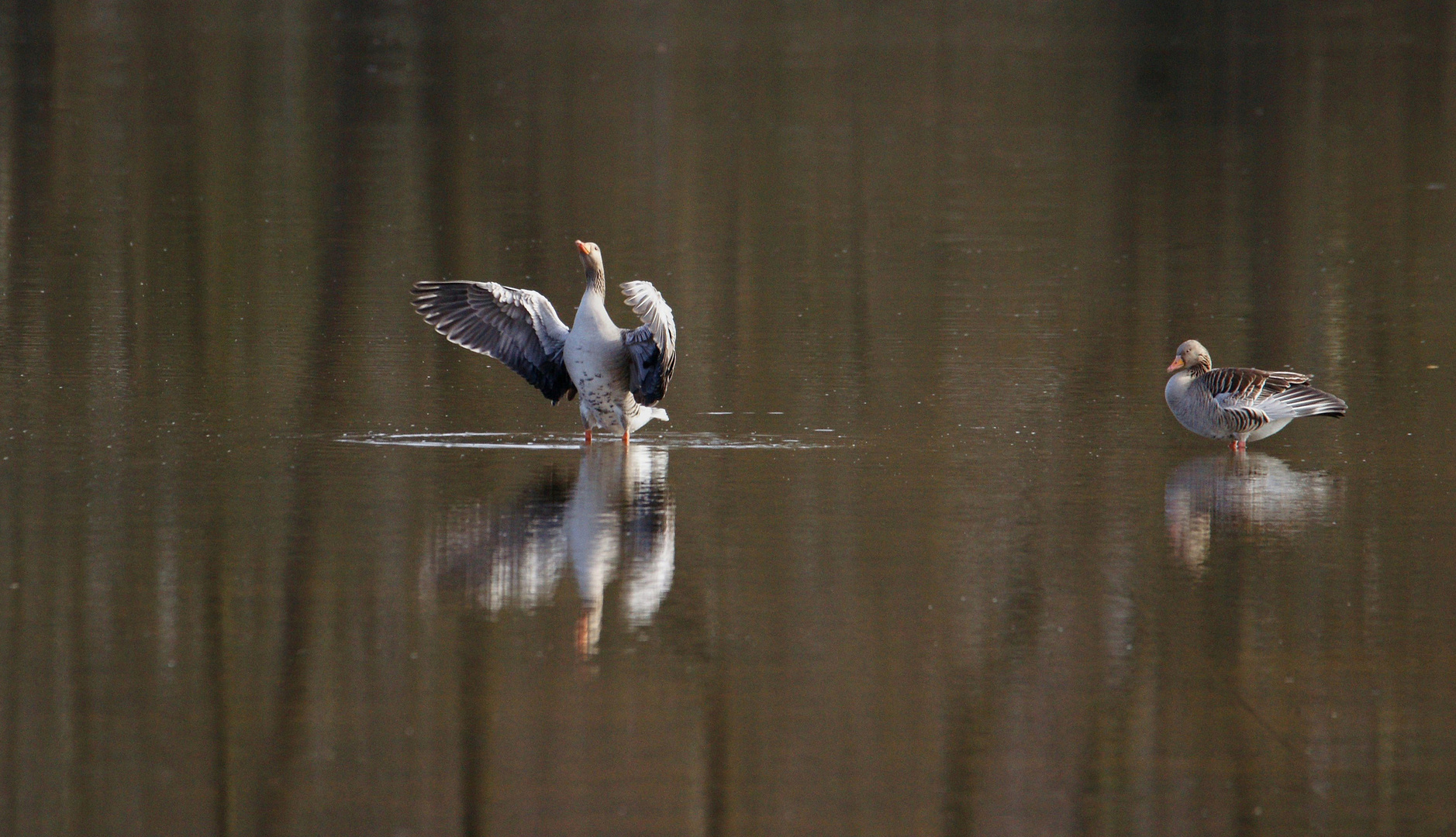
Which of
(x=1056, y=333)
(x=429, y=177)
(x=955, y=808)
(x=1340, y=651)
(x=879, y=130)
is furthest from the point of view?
(x=879, y=130)

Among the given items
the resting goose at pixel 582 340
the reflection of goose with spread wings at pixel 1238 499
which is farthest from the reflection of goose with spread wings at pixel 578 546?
the reflection of goose with spread wings at pixel 1238 499

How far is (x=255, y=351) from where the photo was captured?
44.1 ft

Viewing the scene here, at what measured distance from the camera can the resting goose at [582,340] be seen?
10.9 meters

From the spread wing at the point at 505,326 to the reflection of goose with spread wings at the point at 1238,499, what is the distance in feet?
11.4

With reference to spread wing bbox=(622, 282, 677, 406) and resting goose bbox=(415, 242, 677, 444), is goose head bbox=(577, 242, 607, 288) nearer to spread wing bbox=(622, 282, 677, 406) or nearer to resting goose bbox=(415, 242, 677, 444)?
resting goose bbox=(415, 242, 677, 444)

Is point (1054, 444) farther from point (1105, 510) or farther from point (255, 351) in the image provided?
point (255, 351)

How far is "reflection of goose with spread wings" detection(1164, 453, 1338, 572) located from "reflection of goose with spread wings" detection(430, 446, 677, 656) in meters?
2.24

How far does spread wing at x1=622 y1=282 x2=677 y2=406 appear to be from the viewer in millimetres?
10703

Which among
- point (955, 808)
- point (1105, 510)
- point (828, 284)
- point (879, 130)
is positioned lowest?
point (955, 808)

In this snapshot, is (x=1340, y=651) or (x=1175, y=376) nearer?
(x=1340, y=651)

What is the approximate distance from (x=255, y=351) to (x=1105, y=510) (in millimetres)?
6288

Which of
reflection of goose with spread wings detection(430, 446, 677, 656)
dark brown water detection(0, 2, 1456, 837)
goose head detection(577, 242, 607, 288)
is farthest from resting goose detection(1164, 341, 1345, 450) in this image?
goose head detection(577, 242, 607, 288)

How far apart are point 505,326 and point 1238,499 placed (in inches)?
164

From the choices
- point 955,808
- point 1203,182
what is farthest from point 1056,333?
point 1203,182
